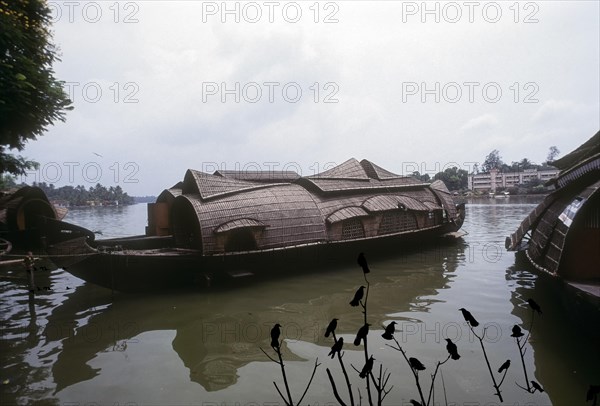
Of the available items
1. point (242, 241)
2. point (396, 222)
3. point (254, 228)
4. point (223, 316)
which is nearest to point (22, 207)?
point (242, 241)

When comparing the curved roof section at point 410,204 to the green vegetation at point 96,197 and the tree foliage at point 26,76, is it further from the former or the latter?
the green vegetation at point 96,197

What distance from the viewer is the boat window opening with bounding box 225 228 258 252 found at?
9.56m

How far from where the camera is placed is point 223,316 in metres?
7.59

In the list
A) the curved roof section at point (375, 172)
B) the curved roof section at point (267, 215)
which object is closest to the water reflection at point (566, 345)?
the curved roof section at point (267, 215)

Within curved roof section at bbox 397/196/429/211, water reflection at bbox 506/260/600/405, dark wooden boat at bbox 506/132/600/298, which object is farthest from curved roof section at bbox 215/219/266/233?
dark wooden boat at bbox 506/132/600/298

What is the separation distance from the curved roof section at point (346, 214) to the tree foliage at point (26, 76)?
27.9ft

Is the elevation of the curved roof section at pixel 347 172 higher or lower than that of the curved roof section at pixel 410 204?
higher

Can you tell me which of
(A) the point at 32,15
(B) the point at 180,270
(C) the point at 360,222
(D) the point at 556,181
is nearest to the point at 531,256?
(D) the point at 556,181

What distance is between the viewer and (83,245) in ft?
27.8

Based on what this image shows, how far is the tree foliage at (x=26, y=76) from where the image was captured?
28.9 feet

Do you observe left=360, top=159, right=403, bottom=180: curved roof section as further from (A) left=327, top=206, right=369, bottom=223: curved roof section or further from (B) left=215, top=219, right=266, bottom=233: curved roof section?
(B) left=215, top=219, right=266, bottom=233: curved roof section

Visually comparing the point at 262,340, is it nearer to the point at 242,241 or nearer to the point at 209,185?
the point at 242,241

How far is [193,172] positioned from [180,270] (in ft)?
9.54

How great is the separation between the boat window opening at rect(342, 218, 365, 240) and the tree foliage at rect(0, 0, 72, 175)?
907cm
